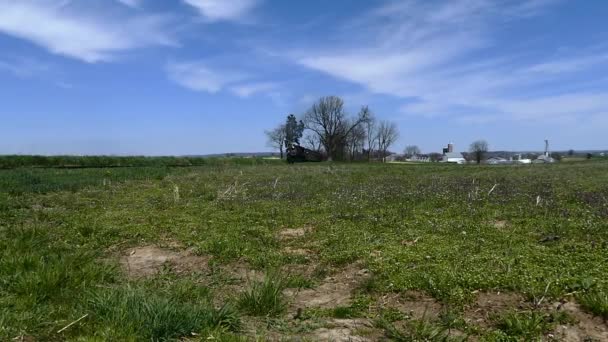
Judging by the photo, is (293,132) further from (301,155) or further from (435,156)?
(435,156)

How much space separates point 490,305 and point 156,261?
506 cm

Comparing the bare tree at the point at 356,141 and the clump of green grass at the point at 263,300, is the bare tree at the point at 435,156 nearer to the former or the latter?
the bare tree at the point at 356,141

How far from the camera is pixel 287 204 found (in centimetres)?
1252

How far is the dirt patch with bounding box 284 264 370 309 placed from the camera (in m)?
5.06

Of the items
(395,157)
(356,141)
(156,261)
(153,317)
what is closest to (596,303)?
(153,317)

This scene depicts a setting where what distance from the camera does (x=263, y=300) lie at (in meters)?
4.72

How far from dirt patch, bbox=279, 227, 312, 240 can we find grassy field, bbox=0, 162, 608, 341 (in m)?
0.10

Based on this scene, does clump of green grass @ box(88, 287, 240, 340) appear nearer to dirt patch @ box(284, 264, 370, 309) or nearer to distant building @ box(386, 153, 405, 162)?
dirt patch @ box(284, 264, 370, 309)

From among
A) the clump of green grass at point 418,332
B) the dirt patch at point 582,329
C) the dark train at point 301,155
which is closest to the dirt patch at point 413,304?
the clump of green grass at point 418,332

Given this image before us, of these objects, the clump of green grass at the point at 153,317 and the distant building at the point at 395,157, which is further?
the distant building at the point at 395,157

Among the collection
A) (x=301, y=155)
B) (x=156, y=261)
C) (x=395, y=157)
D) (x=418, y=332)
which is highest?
(x=301, y=155)

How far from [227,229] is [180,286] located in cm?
373

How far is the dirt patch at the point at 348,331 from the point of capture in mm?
4020

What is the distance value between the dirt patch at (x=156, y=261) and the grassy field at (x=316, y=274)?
0.11 feet
